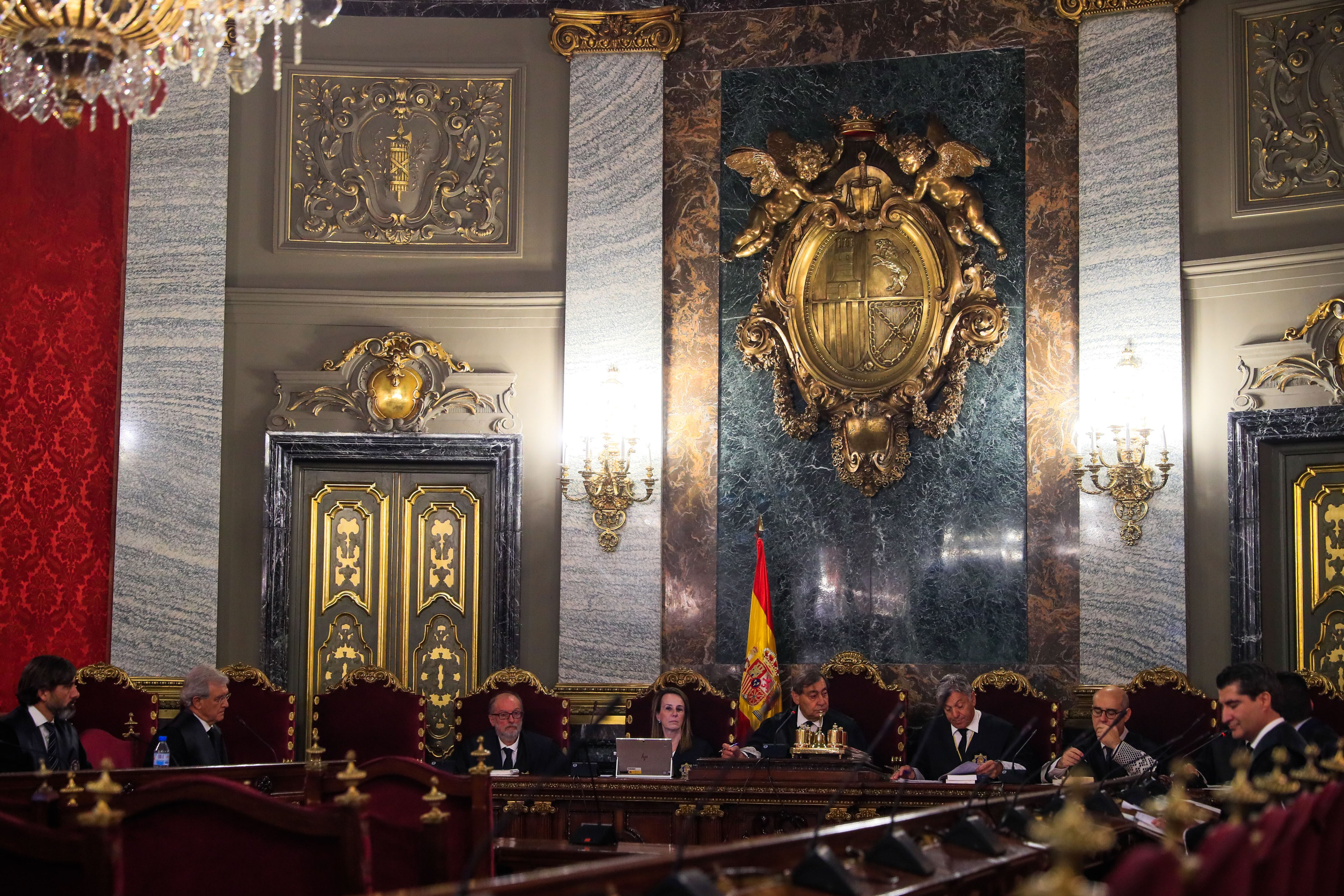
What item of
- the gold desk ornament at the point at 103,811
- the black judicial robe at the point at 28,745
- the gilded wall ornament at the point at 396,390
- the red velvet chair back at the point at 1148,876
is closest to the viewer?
the red velvet chair back at the point at 1148,876

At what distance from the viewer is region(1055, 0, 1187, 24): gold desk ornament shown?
8.17 metres

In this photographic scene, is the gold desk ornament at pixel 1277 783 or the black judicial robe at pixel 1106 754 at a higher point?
the gold desk ornament at pixel 1277 783

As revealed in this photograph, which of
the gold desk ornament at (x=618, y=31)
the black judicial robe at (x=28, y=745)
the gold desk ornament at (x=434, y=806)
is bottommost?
the black judicial robe at (x=28, y=745)

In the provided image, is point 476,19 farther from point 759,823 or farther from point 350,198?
point 759,823

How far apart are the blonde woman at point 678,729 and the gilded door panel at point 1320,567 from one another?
9.82 feet

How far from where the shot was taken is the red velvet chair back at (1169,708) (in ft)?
24.1

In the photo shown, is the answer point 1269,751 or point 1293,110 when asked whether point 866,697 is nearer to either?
point 1269,751

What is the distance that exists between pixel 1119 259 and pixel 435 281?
3.90 m

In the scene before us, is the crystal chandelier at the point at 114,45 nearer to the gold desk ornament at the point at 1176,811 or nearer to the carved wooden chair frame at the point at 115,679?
the carved wooden chair frame at the point at 115,679

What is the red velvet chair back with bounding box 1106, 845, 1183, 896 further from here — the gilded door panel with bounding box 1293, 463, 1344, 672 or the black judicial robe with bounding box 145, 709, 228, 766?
the gilded door panel with bounding box 1293, 463, 1344, 672

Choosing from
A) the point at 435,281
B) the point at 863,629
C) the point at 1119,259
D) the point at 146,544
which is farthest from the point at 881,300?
the point at 146,544

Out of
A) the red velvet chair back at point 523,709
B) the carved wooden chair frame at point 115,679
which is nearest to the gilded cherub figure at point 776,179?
the red velvet chair back at point 523,709

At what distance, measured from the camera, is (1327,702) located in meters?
7.04

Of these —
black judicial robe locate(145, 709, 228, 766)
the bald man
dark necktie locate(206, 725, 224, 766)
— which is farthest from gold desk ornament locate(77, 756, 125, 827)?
the bald man
